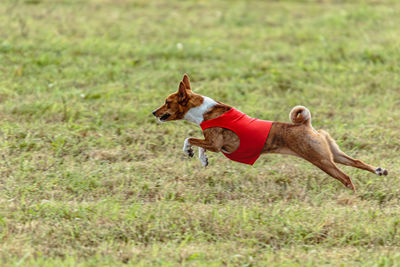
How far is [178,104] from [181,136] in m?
1.49

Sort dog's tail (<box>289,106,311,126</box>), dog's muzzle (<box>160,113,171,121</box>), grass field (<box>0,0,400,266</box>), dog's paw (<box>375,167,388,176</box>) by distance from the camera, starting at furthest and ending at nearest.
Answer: dog's muzzle (<box>160,113,171,121</box>) → dog's paw (<box>375,167,388,176</box>) → dog's tail (<box>289,106,311,126</box>) → grass field (<box>0,0,400,266</box>)

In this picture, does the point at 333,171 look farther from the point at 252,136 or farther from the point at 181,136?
the point at 181,136

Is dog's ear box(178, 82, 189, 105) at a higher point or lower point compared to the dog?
higher

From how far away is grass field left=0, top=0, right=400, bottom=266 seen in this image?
4668mm

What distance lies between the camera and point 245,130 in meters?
5.57


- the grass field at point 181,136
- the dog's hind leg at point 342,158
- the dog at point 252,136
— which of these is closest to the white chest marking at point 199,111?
the dog at point 252,136

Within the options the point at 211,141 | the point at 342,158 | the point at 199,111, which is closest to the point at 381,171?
the point at 342,158

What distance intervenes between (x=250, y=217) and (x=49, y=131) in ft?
10.8

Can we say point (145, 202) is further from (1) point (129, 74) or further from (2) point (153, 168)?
(1) point (129, 74)

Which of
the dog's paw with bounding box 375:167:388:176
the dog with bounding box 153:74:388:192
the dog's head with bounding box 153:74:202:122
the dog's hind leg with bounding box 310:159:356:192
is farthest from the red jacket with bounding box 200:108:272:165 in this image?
the dog's paw with bounding box 375:167:388:176

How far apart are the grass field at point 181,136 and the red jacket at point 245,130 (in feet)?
1.42

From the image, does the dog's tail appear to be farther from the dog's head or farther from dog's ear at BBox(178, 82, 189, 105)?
dog's ear at BBox(178, 82, 189, 105)

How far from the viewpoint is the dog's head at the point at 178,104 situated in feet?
18.8

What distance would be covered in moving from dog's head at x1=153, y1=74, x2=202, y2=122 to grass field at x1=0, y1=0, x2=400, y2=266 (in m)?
0.70
